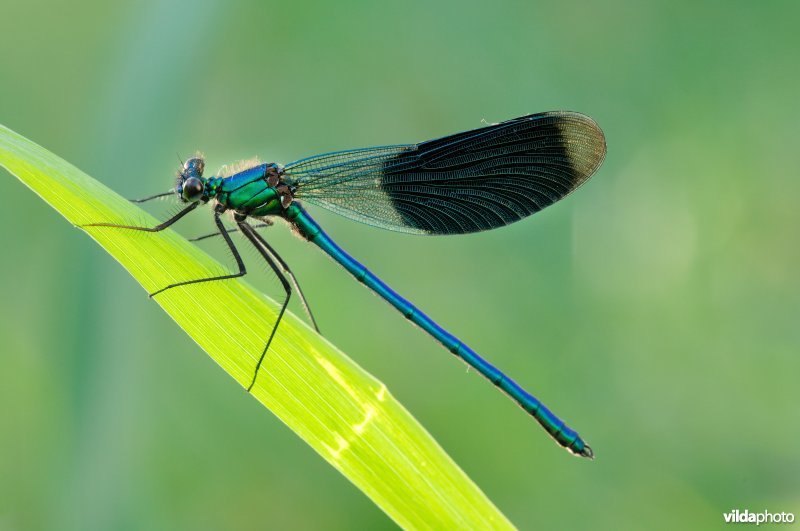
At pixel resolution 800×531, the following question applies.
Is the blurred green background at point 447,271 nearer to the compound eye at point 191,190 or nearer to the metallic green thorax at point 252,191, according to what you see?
the compound eye at point 191,190

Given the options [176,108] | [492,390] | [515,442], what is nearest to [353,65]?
[176,108]

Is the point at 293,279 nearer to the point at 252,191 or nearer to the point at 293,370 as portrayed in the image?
the point at 252,191

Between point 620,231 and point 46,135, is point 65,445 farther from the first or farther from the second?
point 620,231

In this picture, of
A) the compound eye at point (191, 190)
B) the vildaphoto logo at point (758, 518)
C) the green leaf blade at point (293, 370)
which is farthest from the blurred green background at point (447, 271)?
the green leaf blade at point (293, 370)

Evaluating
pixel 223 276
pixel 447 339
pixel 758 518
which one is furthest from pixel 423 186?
pixel 758 518

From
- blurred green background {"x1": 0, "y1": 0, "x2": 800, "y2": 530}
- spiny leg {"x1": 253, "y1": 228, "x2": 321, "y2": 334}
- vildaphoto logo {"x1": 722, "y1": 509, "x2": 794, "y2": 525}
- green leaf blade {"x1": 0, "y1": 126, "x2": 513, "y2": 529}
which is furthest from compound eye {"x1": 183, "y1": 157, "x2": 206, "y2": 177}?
vildaphoto logo {"x1": 722, "y1": 509, "x2": 794, "y2": 525}
